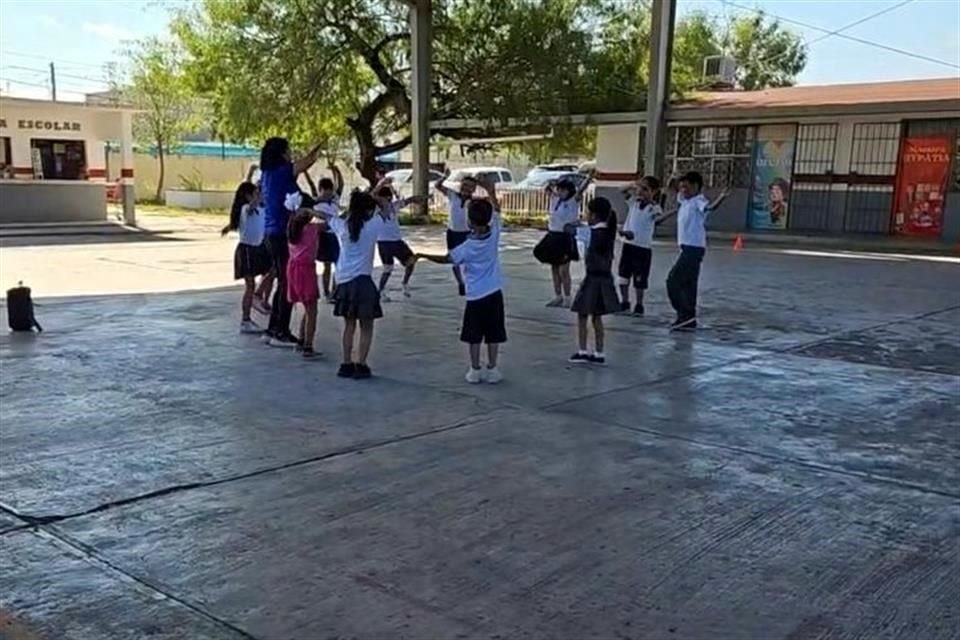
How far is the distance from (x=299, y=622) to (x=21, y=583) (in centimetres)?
108

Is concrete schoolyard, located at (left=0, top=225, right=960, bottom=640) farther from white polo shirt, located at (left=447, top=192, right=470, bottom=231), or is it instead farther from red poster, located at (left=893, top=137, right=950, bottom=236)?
red poster, located at (left=893, top=137, right=950, bottom=236)

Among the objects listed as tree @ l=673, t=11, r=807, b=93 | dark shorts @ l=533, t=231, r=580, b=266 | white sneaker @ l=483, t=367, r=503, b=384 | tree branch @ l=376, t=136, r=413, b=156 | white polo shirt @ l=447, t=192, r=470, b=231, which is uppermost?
tree @ l=673, t=11, r=807, b=93

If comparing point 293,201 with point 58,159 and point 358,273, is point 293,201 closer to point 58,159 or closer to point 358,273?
point 358,273

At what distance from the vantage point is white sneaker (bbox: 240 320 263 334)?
27.8 ft

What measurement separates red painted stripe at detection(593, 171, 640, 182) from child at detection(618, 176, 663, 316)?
15.0m

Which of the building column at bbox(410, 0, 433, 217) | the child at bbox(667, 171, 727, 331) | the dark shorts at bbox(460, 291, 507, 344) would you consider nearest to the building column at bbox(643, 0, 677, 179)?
the building column at bbox(410, 0, 433, 217)

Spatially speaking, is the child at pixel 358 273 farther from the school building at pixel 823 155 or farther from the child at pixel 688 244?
the school building at pixel 823 155

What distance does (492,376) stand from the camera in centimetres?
670

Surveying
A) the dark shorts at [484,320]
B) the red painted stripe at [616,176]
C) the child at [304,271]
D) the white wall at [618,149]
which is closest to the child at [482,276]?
the dark shorts at [484,320]

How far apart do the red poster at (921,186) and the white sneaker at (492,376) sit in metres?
17.0

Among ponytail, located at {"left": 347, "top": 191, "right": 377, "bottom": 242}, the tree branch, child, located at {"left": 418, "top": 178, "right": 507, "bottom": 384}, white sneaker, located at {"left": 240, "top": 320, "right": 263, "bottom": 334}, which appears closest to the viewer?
child, located at {"left": 418, "top": 178, "right": 507, "bottom": 384}

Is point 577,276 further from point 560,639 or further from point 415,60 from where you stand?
point 415,60

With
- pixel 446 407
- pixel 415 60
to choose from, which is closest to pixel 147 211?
pixel 415 60

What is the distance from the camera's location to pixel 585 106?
25.0 metres
